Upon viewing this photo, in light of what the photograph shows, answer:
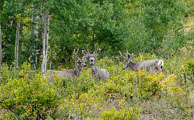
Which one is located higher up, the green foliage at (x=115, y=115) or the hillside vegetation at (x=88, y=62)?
the hillside vegetation at (x=88, y=62)

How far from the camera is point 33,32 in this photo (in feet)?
72.4

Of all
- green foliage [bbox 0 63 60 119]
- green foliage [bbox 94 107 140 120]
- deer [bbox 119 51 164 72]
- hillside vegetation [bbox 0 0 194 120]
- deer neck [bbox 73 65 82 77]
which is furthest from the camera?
deer neck [bbox 73 65 82 77]

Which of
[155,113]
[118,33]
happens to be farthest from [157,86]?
[118,33]

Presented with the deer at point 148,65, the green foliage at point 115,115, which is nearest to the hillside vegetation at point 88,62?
the green foliage at point 115,115

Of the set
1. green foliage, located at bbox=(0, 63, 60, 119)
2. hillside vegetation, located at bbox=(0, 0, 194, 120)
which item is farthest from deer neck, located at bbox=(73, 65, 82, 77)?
green foliage, located at bbox=(0, 63, 60, 119)

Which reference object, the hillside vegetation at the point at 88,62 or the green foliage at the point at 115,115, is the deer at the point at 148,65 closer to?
the hillside vegetation at the point at 88,62

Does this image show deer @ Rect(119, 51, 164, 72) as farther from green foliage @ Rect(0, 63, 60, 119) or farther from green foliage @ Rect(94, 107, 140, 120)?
green foliage @ Rect(94, 107, 140, 120)

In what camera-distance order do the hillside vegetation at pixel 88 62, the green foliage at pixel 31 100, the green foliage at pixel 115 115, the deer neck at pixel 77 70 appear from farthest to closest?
1. the deer neck at pixel 77 70
2. the hillside vegetation at pixel 88 62
3. the green foliage at pixel 31 100
4. the green foliage at pixel 115 115

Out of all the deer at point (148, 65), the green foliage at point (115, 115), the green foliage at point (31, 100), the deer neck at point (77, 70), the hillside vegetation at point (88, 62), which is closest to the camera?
the green foliage at point (115, 115)

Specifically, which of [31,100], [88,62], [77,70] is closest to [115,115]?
[31,100]

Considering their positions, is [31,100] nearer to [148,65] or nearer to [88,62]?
[148,65]

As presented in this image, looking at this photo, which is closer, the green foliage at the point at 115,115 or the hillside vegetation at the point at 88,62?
the green foliage at the point at 115,115

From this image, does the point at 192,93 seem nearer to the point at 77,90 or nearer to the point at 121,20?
the point at 77,90

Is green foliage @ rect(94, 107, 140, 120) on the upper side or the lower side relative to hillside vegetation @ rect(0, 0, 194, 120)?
lower
